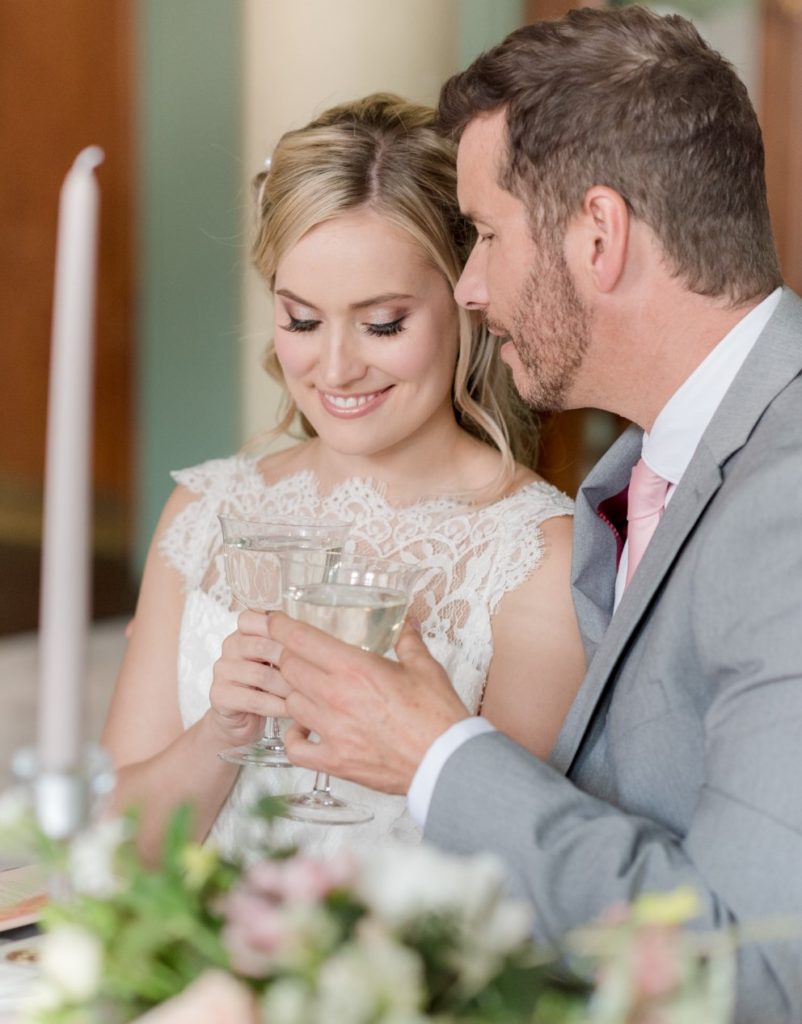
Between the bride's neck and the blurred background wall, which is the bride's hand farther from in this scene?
the blurred background wall

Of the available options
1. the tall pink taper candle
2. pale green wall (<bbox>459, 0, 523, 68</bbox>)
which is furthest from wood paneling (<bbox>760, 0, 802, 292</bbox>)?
the tall pink taper candle

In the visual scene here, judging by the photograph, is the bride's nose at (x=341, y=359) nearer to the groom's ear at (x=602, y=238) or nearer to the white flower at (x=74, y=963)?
the groom's ear at (x=602, y=238)

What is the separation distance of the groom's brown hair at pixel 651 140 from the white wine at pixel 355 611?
60 centimetres

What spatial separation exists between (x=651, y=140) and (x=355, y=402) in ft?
2.57

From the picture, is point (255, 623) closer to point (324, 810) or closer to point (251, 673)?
point (251, 673)

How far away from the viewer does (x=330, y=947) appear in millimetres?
758

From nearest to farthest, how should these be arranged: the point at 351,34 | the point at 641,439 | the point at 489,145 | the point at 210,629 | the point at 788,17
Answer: the point at 489,145
the point at 641,439
the point at 210,629
the point at 788,17
the point at 351,34

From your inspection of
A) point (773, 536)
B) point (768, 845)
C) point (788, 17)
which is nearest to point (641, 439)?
point (773, 536)

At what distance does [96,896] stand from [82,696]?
0.13 m

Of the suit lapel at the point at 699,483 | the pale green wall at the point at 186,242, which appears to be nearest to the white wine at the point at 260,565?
the suit lapel at the point at 699,483

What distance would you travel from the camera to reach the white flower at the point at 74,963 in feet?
2.55

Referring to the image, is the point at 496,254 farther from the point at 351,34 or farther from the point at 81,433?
the point at 351,34

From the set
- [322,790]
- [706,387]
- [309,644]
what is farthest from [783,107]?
[309,644]

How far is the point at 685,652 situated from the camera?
5.19ft
